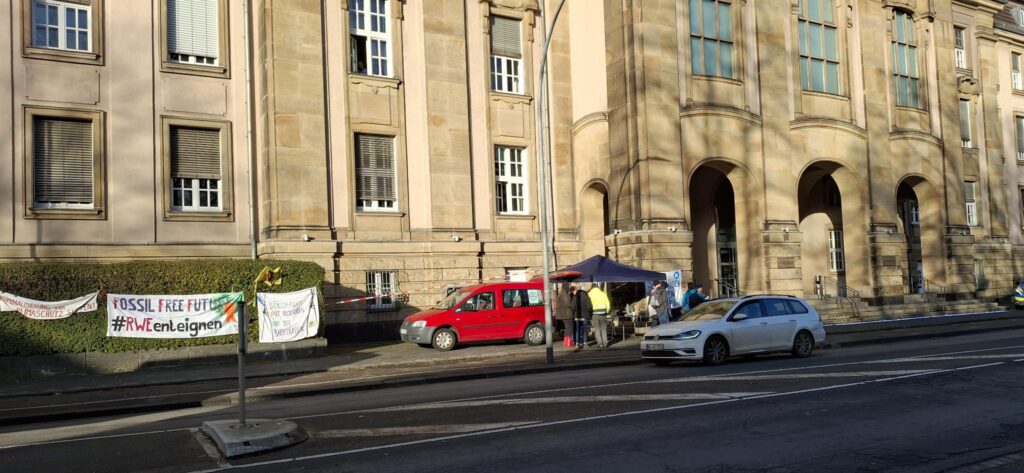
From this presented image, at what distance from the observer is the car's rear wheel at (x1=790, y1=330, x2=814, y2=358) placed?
56.7 ft

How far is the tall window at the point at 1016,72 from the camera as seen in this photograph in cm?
4231

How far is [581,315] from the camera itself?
21172 mm

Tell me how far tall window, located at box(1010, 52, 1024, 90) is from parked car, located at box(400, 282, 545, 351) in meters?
33.7

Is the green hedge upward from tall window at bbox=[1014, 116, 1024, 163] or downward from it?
downward

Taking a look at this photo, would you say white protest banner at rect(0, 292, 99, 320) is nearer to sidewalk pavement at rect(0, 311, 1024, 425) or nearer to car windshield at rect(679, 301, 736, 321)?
sidewalk pavement at rect(0, 311, 1024, 425)

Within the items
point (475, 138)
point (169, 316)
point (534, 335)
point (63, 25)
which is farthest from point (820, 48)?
point (63, 25)

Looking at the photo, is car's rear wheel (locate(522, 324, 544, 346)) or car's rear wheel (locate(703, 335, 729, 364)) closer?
car's rear wheel (locate(703, 335, 729, 364))

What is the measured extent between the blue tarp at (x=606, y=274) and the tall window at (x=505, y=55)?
7899 mm

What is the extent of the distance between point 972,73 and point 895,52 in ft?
25.8

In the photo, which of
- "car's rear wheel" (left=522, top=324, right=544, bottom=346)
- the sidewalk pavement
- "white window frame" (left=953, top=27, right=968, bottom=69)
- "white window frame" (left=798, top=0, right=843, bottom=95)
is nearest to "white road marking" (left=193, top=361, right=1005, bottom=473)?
the sidewalk pavement

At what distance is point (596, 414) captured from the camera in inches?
396

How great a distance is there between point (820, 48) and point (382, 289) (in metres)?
19.6

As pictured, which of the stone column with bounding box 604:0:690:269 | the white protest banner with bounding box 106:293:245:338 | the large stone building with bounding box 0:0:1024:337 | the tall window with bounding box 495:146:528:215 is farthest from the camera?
the tall window with bounding box 495:146:528:215

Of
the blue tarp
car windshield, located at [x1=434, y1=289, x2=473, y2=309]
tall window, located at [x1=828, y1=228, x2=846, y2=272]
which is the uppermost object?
tall window, located at [x1=828, y1=228, x2=846, y2=272]
